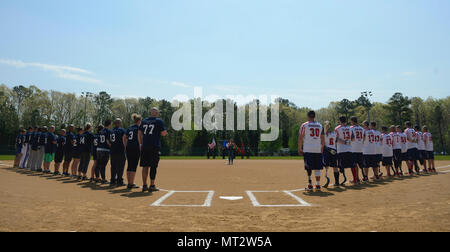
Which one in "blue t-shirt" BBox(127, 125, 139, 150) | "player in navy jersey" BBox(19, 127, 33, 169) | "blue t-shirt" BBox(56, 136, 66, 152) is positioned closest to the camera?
"blue t-shirt" BBox(127, 125, 139, 150)

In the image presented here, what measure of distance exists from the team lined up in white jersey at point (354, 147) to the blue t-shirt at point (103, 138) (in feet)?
22.8

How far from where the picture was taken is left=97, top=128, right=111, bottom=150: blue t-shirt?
1046 cm

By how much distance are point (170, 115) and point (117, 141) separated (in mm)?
73733

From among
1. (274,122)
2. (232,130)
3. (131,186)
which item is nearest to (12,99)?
(232,130)

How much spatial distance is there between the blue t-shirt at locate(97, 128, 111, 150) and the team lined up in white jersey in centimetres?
695

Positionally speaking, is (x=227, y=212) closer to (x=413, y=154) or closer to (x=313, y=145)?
(x=313, y=145)

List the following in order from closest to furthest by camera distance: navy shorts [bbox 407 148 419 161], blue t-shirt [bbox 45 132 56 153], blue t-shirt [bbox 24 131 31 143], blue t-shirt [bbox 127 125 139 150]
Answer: blue t-shirt [bbox 127 125 139 150]
navy shorts [bbox 407 148 419 161]
blue t-shirt [bbox 45 132 56 153]
blue t-shirt [bbox 24 131 31 143]

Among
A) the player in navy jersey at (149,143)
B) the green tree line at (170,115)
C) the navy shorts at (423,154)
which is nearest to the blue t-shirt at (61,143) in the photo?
the player in navy jersey at (149,143)

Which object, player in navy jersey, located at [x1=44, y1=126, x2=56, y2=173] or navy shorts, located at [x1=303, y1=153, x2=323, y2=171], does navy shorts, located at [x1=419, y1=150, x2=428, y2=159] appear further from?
player in navy jersey, located at [x1=44, y1=126, x2=56, y2=173]

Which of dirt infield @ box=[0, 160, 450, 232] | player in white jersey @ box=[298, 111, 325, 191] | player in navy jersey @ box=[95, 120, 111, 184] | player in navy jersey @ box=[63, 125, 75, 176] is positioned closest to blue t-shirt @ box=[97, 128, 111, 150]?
player in navy jersey @ box=[95, 120, 111, 184]

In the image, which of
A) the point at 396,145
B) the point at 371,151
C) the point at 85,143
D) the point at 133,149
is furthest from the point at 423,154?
the point at 85,143

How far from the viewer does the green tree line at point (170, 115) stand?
2510 inches

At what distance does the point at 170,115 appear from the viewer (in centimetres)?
8275
